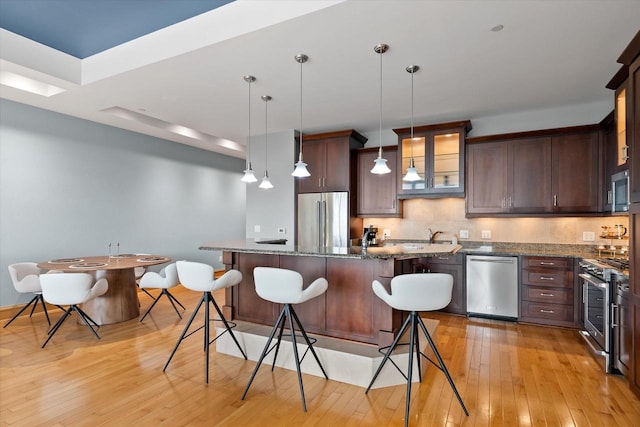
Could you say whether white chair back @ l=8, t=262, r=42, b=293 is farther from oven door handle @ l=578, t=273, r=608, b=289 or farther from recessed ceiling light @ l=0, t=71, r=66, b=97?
oven door handle @ l=578, t=273, r=608, b=289

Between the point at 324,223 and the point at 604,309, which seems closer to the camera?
the point at 604,309

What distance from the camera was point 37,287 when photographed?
12.8 ft

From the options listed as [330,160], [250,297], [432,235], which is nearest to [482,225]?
[432,235]

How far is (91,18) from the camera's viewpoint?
2.95 m

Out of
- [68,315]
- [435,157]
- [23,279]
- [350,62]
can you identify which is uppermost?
[350,62]

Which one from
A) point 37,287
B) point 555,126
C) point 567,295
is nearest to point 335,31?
point 555,126

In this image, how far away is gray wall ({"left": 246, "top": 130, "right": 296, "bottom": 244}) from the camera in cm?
541

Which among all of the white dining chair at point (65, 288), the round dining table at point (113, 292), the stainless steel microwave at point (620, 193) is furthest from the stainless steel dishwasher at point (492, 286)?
the white dining chair at point (65, 288)

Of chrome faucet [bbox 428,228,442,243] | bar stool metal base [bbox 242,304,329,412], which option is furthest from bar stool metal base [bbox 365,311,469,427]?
chrome faucet [bbox 428,228,442,243]

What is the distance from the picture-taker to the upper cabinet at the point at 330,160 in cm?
516

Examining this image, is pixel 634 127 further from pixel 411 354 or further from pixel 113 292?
pixel 113 292

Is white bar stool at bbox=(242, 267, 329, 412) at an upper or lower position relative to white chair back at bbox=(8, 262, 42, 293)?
upper

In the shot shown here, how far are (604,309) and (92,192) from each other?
639 cm

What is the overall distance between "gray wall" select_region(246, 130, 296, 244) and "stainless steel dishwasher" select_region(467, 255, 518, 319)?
2.68m
